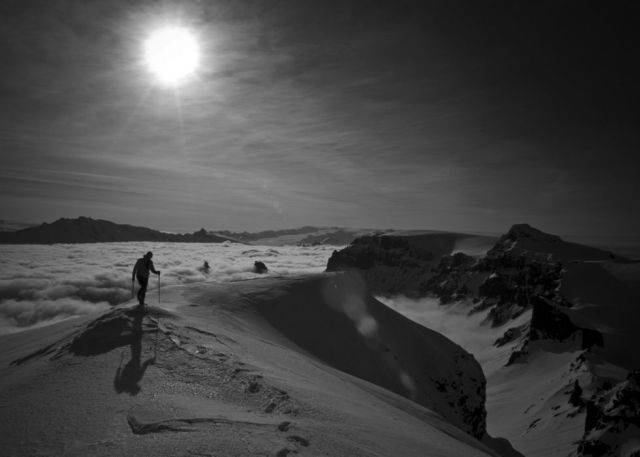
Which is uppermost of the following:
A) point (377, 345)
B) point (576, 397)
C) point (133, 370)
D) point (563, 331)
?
point (133, 370)

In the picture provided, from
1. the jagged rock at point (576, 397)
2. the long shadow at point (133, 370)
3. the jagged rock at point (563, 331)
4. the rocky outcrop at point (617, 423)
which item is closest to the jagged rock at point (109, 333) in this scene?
the long shadow at point (133, 370)

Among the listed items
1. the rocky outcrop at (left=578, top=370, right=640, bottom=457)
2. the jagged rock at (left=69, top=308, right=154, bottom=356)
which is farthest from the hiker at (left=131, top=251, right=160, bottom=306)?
the rocky outcrop at (left=578, top=370, right=640, bottom=457)

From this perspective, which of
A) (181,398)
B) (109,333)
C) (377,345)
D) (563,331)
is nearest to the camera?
(181,398)

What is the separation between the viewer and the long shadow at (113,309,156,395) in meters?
7.75

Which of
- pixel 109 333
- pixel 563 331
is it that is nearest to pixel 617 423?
pixel 109 333

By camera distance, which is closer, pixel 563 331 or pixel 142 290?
pixel 142 290

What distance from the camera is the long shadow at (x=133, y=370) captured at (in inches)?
305

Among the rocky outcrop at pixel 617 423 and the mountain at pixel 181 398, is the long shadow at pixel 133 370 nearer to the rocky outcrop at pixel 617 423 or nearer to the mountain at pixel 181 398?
the mountain at pixel 181 398

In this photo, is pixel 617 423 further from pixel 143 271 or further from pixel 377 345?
pixel 143 271

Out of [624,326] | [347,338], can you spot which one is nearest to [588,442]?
[347,338]

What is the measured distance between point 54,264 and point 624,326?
1031ft

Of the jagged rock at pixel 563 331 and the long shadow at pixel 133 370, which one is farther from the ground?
the long shadow at pixel 133 370

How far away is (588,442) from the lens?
7619cm

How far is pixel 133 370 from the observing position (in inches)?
344
